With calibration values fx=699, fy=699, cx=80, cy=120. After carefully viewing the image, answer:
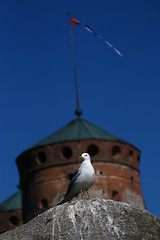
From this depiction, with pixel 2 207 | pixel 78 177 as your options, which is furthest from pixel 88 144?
pixel 78 177

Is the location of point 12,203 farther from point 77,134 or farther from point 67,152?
point 67,152

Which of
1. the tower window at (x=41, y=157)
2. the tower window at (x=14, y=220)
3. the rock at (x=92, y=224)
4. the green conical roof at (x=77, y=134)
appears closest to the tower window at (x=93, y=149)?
the green conical roof at (x=77, y=134)

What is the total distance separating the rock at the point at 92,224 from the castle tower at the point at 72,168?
21.6 metres

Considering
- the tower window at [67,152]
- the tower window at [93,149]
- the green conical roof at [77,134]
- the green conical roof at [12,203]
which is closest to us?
the tower window at [67,152]

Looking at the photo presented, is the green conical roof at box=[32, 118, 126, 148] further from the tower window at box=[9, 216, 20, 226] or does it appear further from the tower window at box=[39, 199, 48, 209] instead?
the tower window at box=[9, 216, 20, 226]

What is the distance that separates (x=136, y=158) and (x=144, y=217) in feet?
79.4

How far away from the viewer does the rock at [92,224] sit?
24.3ft

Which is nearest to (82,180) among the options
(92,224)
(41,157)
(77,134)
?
(92,224)

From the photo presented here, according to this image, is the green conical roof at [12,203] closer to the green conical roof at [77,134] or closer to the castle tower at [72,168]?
the castle tower at [72,168]

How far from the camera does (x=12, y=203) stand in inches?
1513

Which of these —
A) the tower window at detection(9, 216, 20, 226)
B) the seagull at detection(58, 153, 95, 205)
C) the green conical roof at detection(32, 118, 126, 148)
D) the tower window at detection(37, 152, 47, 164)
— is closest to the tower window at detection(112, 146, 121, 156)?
the green conical roof at detection(32, 118, 126, 148)

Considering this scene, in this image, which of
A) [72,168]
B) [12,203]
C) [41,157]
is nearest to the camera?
[72,168]

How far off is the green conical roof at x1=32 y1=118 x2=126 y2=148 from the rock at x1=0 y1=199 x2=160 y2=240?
23.0m

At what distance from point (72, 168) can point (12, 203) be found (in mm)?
9346
